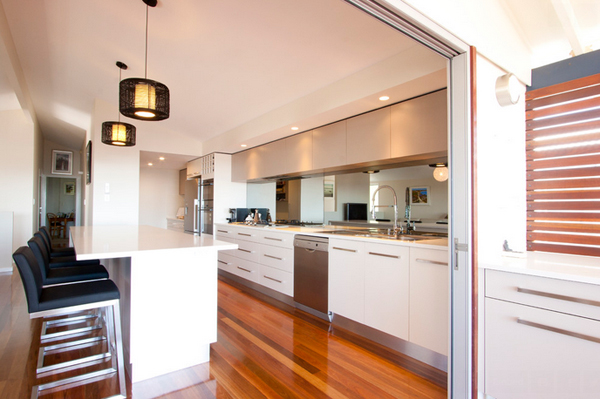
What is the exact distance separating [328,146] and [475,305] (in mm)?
2168

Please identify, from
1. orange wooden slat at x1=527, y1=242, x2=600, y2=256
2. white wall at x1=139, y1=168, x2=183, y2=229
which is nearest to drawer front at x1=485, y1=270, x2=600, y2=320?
orange wooden slat at x1=527, y1=242, x2=600, y2=256

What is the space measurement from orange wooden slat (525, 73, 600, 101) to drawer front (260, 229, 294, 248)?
2.38m

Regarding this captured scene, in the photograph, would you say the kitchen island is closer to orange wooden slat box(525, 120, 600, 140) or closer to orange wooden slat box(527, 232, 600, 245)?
orange wooden slat box(527, 232, 600, 245)

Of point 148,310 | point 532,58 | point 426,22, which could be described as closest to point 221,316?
point 148,310

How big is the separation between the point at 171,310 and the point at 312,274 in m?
1.43

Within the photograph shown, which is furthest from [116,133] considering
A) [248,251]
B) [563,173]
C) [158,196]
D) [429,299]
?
[158,196]

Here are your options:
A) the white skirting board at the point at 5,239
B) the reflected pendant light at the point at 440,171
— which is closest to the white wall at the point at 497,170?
the reflected pendant light at the point at 440,171

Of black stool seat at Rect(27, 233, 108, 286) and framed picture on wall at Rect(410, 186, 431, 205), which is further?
framed picture on wall at Rect(410, 186, 431, 205)

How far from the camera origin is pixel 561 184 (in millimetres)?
2086

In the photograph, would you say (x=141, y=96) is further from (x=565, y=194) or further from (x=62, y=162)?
(x=62, y=162)

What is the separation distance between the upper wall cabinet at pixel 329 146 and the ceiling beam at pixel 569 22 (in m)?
1.77

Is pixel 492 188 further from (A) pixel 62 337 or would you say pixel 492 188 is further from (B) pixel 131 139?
(B) pixel 131 139

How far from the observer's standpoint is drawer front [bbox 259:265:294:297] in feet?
11.2

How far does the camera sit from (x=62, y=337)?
2561 mm
